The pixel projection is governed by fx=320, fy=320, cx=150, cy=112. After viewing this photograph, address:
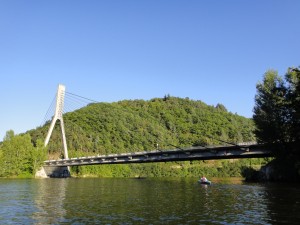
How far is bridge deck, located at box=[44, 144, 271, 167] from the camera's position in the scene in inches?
3004

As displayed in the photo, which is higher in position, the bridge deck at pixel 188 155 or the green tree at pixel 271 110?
the green tree at pixel 271 110

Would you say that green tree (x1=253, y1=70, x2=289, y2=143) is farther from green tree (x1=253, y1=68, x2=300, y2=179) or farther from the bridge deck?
the bridge deck

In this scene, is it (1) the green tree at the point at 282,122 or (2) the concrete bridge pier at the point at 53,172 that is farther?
(2) the concrete bridge pier at the point at 53,172

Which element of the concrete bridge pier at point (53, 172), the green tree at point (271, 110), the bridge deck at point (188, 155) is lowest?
the concrete bridge pier at point (53, 172)

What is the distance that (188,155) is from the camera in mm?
91500

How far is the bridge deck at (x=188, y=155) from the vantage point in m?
76.3

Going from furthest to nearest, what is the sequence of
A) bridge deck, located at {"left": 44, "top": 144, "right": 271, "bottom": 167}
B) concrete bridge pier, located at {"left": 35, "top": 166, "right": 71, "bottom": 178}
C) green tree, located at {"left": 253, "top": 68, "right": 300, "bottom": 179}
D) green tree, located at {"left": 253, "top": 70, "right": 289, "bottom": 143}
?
concrete bridge pier, located at {"left": 35, "top": 166, "right": 71, "bottom": 178}, bridge deck, located at {"left": 44, "top": 144, "right": 271, "bottom": 167}, green tree, located at {"left": 253, "top": 70, "right": 289, "bottom": 143}, green tree, located at {"left": 253, "top": 68, "right": 300, "bottom": 179}

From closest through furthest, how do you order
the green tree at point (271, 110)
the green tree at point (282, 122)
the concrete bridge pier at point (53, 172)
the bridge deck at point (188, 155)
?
the green tree at point (282, 122) → the green tree at point (271, 110) → the bridge deck at point (188, 155) → the concrete bridge pier at point (53, 172)

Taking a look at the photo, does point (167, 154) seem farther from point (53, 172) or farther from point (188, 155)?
point (53, 172)

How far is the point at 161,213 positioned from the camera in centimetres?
2742

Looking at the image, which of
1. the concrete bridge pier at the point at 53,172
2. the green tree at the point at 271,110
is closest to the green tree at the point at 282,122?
the green tree at the point at 271,110

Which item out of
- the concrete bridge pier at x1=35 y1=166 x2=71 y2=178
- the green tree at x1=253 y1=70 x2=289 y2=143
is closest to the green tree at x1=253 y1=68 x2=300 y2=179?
the green tree at x1=253 y1=70 x2=289 y2=143

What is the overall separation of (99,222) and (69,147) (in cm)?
17380

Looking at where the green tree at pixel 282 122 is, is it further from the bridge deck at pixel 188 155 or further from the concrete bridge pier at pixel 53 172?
the concrete bridge pier at pixel 53 172
